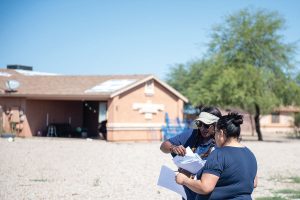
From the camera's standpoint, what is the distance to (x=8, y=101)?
3097 cm

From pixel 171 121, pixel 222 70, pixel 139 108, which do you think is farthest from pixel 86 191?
pixel 222 70

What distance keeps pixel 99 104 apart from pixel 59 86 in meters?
2.91

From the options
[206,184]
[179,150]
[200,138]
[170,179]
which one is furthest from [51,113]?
[206,184]

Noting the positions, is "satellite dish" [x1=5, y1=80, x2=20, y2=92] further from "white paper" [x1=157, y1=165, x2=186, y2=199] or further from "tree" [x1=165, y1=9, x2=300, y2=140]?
"white paper" [x1=157, y1=165, x2=186, y2=199]

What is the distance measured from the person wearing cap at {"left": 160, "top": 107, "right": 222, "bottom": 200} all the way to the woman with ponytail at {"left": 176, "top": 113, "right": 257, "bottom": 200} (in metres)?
0.68

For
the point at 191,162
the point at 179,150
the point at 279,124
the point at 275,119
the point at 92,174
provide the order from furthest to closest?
the point at 275,119, the point at 279,124, the point at 92,174, the point at 179,150, the point at 191,162

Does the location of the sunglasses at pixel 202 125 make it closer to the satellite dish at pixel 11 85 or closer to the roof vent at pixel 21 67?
the satellite dish at pixel 11 85

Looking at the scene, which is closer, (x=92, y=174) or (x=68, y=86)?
(x=92, y=174)

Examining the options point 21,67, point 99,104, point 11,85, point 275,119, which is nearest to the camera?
point 11,85

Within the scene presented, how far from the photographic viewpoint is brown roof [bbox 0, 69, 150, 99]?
2828 centimetres

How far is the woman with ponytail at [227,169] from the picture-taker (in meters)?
4.12

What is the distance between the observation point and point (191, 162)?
184 inches

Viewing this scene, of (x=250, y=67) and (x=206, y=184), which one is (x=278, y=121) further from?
(x=206, y=184)

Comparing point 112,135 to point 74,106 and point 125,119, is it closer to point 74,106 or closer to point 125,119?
point 125,119
